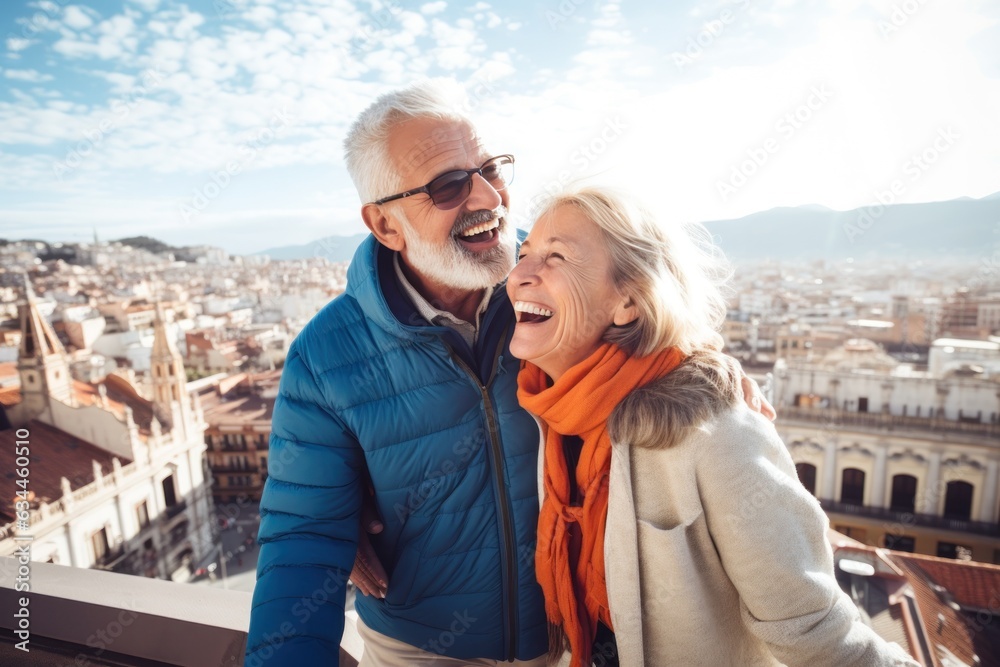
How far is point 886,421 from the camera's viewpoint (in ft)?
41.8

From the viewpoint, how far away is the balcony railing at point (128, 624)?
3.92 ft

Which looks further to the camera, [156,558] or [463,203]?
[156,558]

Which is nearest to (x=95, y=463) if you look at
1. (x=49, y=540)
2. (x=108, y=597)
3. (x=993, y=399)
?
(x=49, y=540)

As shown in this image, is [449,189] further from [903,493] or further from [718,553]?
[903,493]

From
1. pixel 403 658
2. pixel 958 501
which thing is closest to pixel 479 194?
pixel 403 658

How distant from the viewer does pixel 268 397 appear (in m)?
16.4

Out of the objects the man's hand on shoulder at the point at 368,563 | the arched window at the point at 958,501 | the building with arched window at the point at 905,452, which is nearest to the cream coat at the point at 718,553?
the man's hand on shoulder at the point at 368,563

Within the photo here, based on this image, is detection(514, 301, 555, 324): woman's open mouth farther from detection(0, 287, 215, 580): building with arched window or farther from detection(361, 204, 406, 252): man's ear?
detection(0, 287, 215, 580): building with arched window

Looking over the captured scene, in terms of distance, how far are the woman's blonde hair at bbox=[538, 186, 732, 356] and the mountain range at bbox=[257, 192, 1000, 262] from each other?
1083cm

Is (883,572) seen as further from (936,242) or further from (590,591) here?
(936,242)

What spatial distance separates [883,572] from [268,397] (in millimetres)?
15188

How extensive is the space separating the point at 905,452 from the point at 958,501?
4.53 ft

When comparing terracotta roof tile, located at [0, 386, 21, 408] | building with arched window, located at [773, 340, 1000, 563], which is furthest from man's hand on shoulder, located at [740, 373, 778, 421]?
building with arched window, located at [773, 340, 1000, 563]

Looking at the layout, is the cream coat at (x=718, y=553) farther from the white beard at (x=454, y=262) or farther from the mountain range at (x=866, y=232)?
the mountain range at (x=866, y=232)
